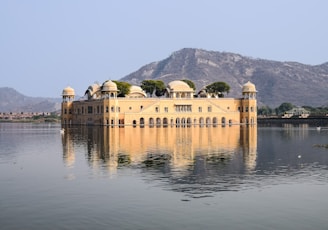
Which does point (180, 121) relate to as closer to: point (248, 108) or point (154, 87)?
point (248, 108)

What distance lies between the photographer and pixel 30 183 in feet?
67.5

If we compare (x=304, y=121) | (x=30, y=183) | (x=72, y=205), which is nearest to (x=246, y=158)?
(x=30, y=183)

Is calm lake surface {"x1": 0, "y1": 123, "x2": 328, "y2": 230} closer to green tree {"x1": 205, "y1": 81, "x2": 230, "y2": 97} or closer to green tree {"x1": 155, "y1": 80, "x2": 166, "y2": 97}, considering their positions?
green tree {"x1": 155, "y1": 80, "x2": 166, "y2": 97}

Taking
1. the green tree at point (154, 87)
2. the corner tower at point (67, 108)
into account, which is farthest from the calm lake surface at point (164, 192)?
the green tree at point (154, 87)

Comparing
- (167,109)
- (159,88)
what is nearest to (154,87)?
(159,88)

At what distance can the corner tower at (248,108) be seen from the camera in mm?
100375

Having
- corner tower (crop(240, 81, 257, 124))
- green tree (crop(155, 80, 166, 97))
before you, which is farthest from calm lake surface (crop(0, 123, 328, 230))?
green tree (crop(155, 80, 166, 97))

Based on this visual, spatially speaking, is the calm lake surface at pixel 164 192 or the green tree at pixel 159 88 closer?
the calm lake surface at pixel 164 192

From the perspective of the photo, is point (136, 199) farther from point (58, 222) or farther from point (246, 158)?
point (246, 158)

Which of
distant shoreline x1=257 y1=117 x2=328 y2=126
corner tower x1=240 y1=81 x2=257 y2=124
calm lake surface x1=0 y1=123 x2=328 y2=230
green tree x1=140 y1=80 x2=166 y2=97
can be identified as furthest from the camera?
green tree x1=140 y1=80 x2=166 y2=97

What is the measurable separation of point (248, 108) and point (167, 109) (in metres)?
16.9

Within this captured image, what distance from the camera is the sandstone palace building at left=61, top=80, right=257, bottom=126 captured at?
9331 centimetres

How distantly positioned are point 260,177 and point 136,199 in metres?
6.94

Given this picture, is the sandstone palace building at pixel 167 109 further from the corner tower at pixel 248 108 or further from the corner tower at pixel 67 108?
the corner tower at pixel 67 108
